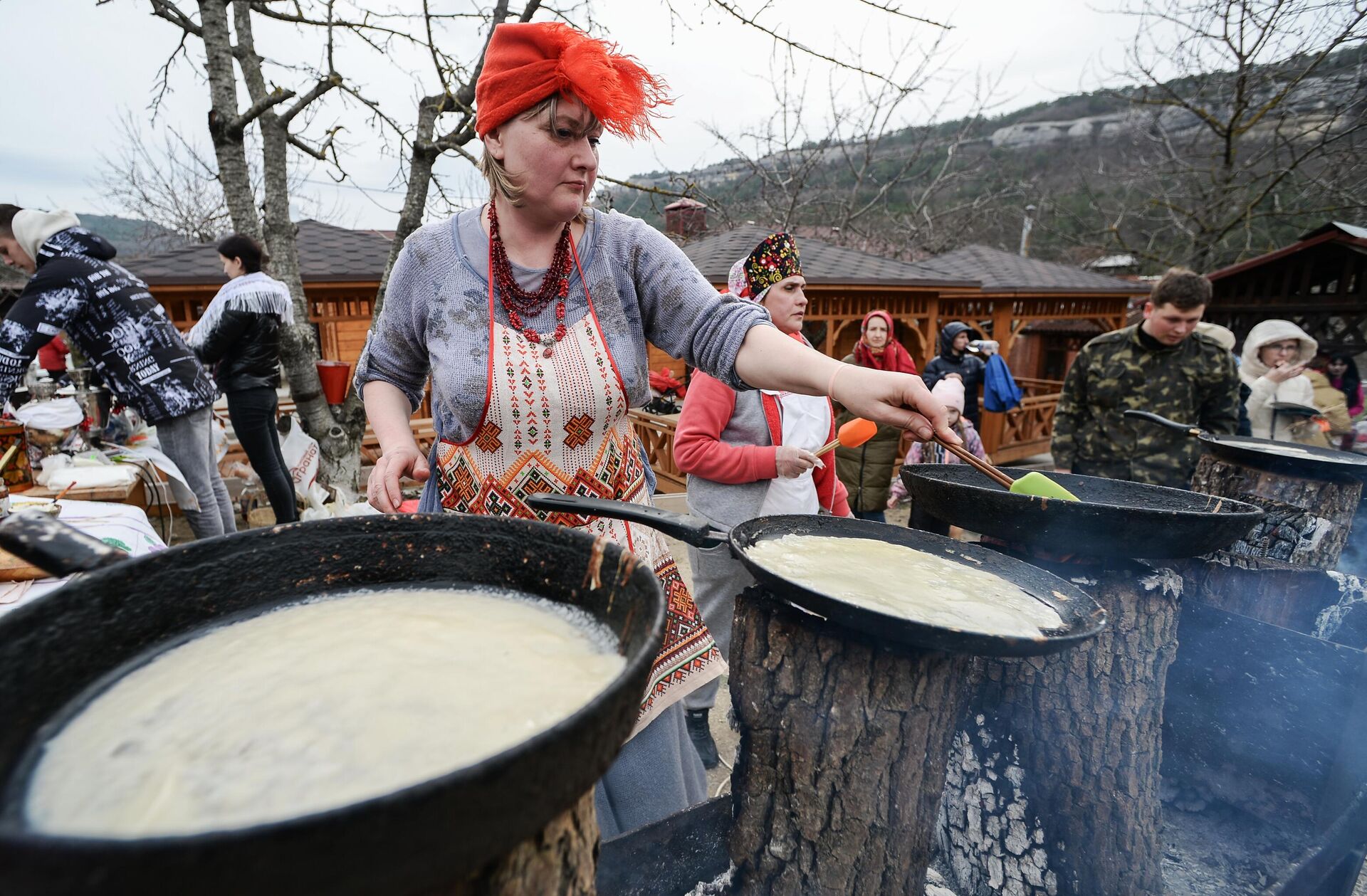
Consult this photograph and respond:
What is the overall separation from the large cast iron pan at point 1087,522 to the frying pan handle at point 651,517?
2.60 ft

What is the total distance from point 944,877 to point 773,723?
111cm

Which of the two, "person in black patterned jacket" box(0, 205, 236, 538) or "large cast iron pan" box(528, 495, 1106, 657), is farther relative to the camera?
"person in black patterned jacket" box(0, 205, 236, 538)

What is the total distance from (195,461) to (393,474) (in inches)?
127

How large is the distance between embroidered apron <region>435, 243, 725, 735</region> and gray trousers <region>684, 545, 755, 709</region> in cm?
128

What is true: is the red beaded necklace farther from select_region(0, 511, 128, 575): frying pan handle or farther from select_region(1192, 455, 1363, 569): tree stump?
select_region(1192, 455, 1363, 569): tree stump

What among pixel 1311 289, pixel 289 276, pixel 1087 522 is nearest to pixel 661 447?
pixel 289 276

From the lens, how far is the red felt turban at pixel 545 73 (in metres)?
1.43

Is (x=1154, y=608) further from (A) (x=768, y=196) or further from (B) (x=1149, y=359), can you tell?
(A) (x=768, y=196)

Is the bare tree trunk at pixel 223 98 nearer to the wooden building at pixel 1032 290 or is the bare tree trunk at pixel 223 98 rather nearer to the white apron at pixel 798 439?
the white apron at pixel 798 439

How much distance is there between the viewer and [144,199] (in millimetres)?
20328

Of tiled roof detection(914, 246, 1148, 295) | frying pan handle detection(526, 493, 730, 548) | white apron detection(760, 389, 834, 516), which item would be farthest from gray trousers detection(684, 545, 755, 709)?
tiled roof detection(914, 246, 1148, 295)

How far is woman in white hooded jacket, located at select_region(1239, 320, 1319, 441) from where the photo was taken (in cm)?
521

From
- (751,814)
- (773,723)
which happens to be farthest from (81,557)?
(751,814)

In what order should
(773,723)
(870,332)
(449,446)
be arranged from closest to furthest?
(773,723), (449,446), (870,332)
